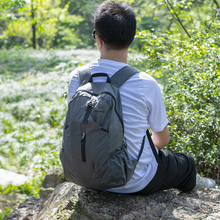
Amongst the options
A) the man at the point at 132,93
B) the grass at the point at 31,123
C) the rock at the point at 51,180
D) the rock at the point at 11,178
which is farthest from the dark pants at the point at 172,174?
the rock at the point at 11,178

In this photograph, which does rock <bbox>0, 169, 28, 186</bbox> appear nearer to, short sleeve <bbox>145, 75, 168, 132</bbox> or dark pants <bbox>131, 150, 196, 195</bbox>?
dark pants <bbox>131, 150, 196, 195</bbox>

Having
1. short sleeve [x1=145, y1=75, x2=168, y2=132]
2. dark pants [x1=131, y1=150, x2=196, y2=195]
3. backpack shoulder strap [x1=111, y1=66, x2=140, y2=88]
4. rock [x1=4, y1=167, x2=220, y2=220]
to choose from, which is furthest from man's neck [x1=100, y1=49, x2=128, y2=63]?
rock [x1=4, y1=167, x2=220, y2=220]

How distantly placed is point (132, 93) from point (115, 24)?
0.50 meters

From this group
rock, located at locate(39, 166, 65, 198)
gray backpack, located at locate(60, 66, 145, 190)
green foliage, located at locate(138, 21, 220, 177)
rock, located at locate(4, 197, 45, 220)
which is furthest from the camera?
rock, located at locate(39, 166, 65, 198)

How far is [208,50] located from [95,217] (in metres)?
2.37

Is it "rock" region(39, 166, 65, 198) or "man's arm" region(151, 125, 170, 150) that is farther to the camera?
"rock" region(39, 166, 65, 198)

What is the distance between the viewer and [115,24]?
67.7 inches

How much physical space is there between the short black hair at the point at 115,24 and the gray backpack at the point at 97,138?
0.92ft

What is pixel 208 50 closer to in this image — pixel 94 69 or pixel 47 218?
pixel 94 69

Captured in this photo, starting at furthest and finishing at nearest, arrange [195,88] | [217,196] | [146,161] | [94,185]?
[195,88] < [217,196] < [146,161] < [94,185]

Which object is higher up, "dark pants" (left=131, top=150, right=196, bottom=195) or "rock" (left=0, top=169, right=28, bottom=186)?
"dark pants" (left=131, top=150, right=196, bottom=195)

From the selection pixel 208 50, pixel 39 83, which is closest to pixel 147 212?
pixel 208 50

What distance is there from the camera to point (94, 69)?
1894 millimetres

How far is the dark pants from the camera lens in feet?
6.97
